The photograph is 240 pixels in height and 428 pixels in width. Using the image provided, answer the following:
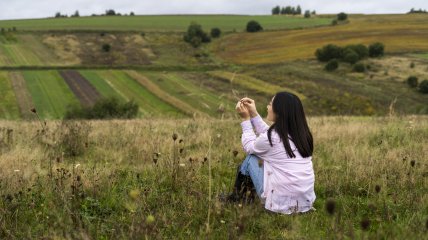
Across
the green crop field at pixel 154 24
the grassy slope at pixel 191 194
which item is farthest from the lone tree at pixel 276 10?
the grassy slope at pixel 191 194

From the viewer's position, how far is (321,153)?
7.39 meters

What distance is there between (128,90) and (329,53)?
3260 centimetres

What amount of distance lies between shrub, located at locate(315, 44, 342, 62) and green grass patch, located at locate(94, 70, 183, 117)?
29326 millimetres

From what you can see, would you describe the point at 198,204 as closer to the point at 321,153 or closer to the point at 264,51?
the point at 321,153

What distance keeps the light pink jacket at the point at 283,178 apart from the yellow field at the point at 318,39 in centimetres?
7131

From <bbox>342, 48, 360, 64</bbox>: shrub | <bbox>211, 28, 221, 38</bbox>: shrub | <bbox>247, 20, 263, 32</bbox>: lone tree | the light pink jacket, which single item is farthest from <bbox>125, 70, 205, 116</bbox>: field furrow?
<bbox>247, 20, 263, 32</bbox>: lone tree

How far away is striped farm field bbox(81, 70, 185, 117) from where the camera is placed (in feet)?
150

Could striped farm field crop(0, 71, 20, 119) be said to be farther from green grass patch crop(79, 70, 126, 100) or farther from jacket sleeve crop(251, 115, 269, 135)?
jacket sleeve crop(251, 115, 269, 135)

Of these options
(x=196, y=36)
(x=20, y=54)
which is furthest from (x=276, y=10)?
(x=20, y=54)

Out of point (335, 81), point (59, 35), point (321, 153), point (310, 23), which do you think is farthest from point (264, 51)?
point (321, 153)

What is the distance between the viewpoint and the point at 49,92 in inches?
2060

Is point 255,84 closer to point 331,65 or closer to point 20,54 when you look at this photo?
point 331,65

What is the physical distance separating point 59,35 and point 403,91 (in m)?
70.5

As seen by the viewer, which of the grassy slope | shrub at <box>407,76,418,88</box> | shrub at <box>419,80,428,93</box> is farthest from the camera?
shrub at <box>407,76,418,88</box>
